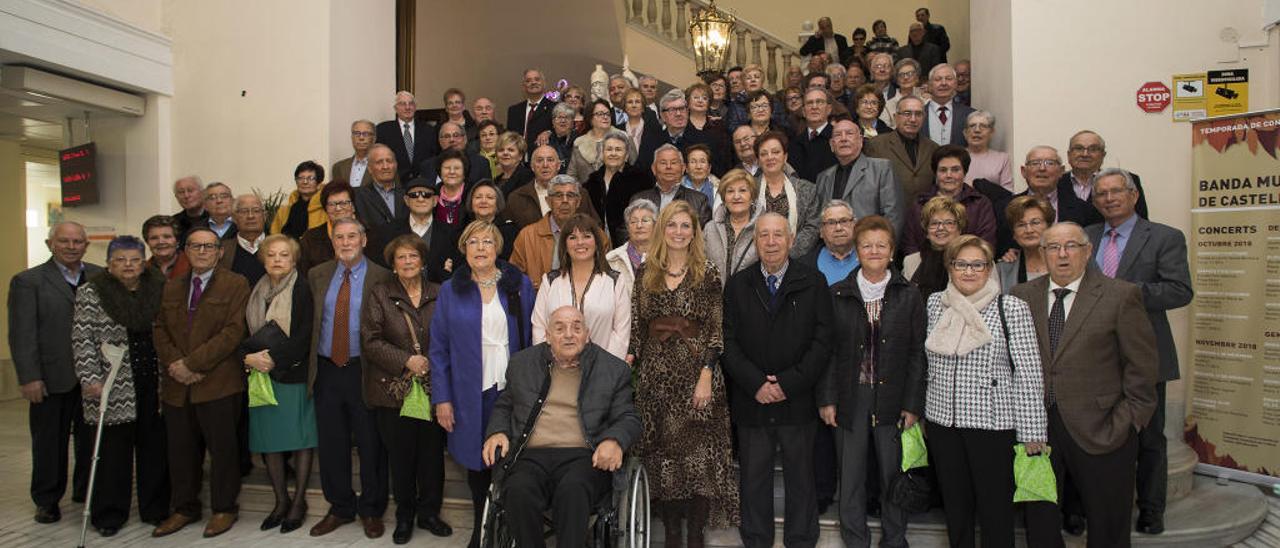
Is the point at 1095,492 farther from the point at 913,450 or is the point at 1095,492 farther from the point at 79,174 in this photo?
the point at 79,174

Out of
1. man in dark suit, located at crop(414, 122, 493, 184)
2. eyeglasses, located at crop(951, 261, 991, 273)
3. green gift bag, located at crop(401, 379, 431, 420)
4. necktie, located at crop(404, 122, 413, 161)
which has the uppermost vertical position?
necktie, located at crop(404, 122, 413, 161)

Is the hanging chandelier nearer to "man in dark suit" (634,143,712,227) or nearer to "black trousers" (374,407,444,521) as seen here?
"man in dark suit" (634,143,712,227)

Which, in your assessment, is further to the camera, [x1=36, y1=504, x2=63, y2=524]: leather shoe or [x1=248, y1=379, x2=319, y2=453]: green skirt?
[x1=36, y1=504, x2=63, y2=524]: leather shoe

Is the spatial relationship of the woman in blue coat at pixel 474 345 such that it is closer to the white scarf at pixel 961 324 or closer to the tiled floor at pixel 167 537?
the tiled floor at pixel 167 537

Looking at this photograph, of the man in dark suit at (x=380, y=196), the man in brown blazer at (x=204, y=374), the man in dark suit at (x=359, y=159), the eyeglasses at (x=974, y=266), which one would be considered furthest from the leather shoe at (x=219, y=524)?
the eyeglasses at (x=974, y=266)

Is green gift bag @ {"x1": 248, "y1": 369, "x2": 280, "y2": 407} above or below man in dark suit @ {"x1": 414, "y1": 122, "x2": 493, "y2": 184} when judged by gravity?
below

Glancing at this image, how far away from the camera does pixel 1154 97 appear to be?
17.9 ft

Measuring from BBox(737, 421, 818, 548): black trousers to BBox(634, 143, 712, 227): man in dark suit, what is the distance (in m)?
1.42

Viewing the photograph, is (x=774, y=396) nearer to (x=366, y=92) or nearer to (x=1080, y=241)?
(x=1080, y=241)

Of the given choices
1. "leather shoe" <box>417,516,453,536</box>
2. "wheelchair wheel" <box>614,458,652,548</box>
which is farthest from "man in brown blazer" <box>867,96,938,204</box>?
"leather shoe" <box>417,516,453,536</box>

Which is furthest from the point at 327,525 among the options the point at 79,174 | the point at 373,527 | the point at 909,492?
the point at 79,174

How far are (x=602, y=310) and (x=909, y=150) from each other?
2.51m

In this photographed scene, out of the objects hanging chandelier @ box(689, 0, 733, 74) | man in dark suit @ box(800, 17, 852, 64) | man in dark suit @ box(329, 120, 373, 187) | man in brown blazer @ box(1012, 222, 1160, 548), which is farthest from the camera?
man in dark suit @ box(800, 17, 852, 64)

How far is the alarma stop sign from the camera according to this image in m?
5.43
